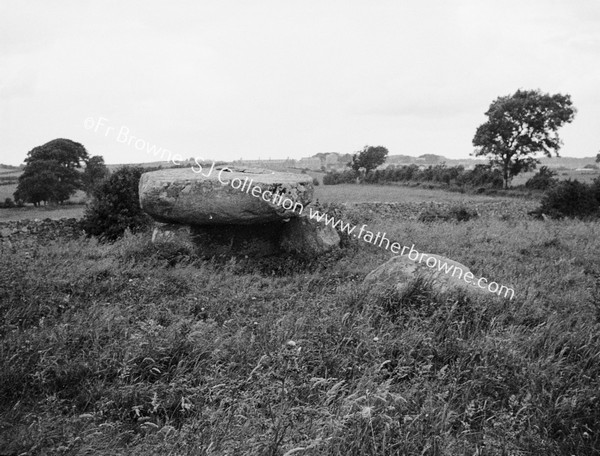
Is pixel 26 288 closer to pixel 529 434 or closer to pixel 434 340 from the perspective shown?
pixel 434 340

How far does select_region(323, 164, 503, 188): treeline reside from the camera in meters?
41.2

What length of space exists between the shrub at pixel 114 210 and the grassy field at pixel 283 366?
15.4 feet

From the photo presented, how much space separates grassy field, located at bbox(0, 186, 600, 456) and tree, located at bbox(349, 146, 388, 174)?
60187mm

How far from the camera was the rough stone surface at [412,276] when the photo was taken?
5.93 metres

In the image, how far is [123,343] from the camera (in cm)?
421

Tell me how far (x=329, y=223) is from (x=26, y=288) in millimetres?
6533

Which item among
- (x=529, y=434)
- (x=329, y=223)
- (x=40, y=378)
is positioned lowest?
(x=529, y=434)

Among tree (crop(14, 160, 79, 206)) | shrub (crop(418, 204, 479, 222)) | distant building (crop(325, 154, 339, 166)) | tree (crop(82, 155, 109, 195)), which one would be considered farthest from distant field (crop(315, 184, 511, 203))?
distant building (crop(325, 154, 339, 166))

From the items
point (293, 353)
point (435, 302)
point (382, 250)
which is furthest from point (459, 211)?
point (293, 353)

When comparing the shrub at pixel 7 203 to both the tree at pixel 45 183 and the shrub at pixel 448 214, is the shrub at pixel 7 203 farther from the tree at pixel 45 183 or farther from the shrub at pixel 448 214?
the shrub at pixel 448 214

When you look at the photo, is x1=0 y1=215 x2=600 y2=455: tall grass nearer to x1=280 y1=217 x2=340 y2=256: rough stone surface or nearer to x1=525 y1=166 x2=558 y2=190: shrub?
x1=280 y1=217 x2=340 y2=256: rough stone surface

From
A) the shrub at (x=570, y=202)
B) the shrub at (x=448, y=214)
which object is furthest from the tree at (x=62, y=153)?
the shrub at (x=570, y=202)

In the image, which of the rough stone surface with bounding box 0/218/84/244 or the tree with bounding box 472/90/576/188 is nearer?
the rough stone surface with bounding box 0/218/84/244

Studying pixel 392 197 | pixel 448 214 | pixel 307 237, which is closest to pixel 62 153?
pixel 392 197
